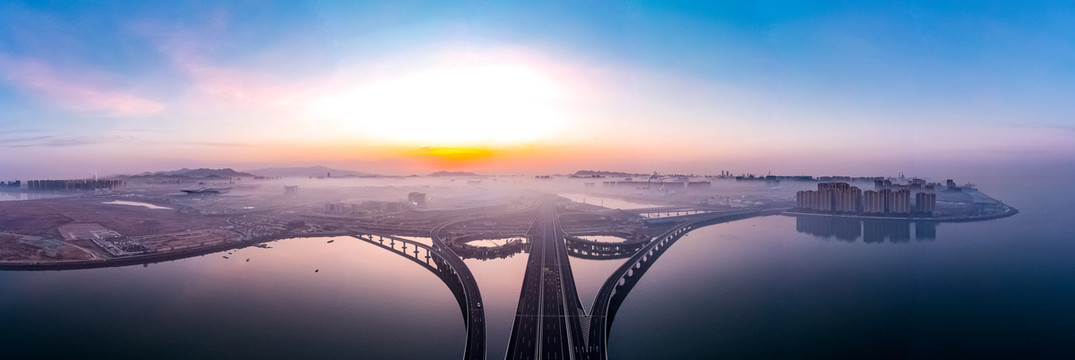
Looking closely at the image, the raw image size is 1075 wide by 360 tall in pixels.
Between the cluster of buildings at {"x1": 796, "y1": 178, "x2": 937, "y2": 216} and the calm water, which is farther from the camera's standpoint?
the cluster of buildings at {"x1": 796, "y1": 178, "x2": 937, "y2": 216}

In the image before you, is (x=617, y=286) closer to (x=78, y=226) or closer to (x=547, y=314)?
(x=547, y=314)

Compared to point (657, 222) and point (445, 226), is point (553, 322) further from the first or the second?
point (657, 222)

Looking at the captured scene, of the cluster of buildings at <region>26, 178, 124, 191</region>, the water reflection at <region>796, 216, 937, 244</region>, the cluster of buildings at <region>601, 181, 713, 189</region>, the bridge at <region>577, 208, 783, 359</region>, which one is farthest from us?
the cluster of buildings at <region>601, 181, 713, 189</region>

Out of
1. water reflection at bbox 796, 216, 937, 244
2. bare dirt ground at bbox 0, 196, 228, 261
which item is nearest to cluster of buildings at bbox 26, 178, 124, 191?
bare dirt ground at bbox 0, 196, 228, 261

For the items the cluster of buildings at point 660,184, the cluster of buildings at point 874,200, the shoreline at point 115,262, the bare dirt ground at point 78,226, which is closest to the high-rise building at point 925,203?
the cluster of buildings at point 874,200

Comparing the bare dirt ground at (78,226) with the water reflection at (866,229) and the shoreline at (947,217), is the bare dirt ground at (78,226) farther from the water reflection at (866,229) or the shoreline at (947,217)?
the shoreline at (947,217)

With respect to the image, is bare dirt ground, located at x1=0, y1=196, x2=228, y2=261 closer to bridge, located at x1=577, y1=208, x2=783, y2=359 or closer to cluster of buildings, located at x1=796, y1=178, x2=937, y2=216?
bridge, located at x1=577, y1=208, x2=783, y2=359
